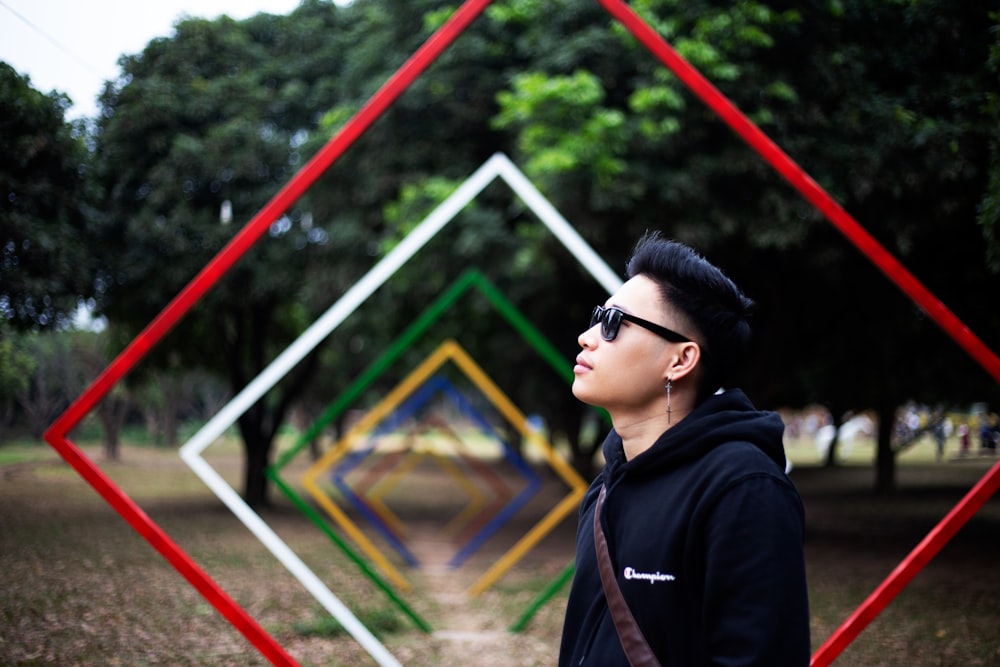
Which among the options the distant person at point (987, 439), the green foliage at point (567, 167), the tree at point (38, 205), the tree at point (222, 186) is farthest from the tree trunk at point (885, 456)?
the tree at point (38, 205)

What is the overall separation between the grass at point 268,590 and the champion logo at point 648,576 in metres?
2.80

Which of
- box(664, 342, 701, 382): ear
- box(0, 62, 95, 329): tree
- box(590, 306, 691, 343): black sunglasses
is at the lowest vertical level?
box(664, 342, 701, 382): ear

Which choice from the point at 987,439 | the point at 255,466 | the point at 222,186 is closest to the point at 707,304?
the point at 987,439

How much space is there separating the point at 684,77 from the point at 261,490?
47.5 feet

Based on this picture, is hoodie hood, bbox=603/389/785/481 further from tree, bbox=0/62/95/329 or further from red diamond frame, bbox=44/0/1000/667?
tree, bbox=0/62/95/329

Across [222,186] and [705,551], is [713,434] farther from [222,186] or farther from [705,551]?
[222,186]

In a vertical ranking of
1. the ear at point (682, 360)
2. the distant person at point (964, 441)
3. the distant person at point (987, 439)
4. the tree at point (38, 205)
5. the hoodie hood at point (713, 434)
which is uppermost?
the tree at point (38, 205)

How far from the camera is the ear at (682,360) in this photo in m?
2.32

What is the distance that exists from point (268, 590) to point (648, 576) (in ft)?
22.5

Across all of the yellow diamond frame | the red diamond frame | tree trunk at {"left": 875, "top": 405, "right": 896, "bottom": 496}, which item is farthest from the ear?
tree trunk at {"left": 875, "top": 405, "right": 896, "bottom": 496}

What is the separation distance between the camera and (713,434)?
2.13 m

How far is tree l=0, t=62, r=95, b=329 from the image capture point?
4.28 metres

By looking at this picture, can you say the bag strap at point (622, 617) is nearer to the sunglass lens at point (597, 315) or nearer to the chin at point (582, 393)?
the chin at point (582, 393)

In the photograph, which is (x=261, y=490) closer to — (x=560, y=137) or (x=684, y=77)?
(x=560, y=137)
